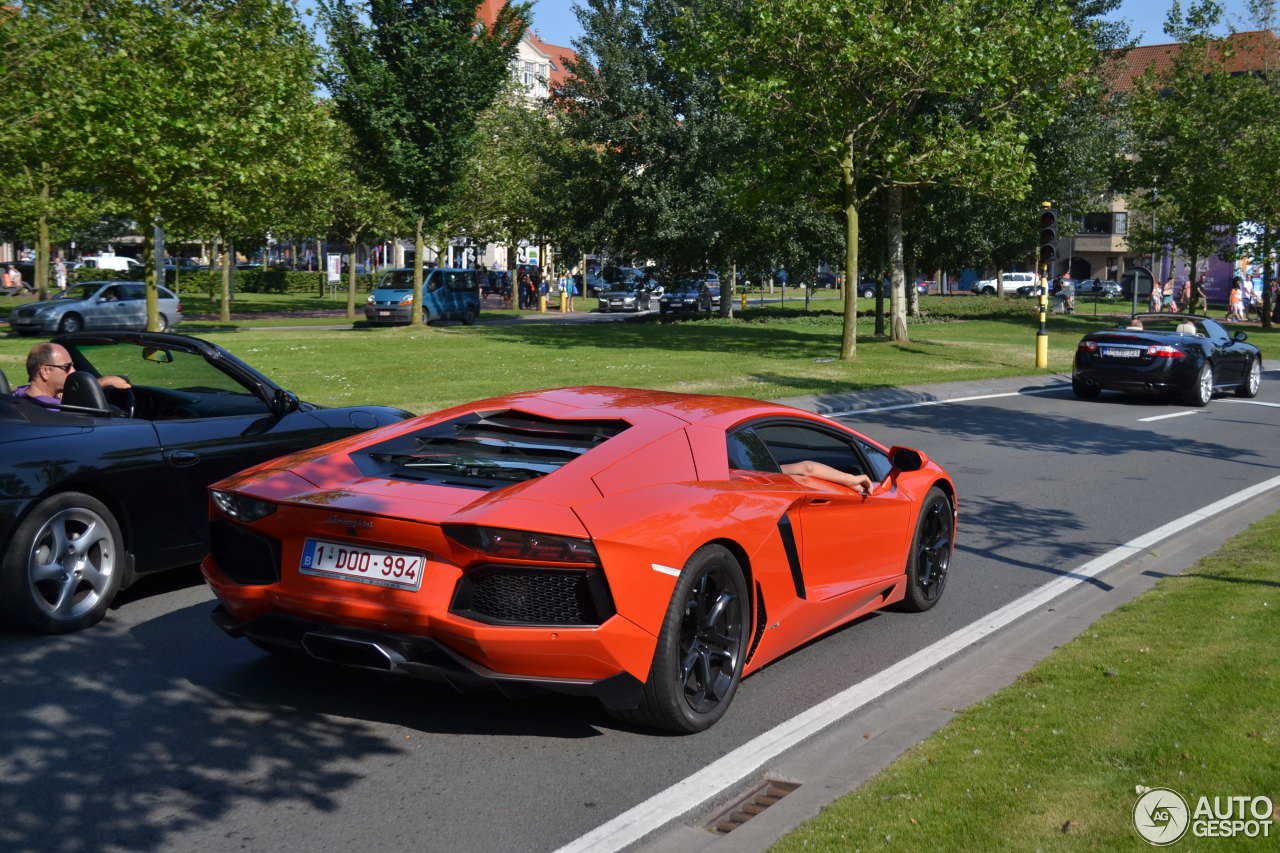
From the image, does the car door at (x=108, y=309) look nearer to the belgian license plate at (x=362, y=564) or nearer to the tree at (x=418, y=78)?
the tree at (x=418, y=78)

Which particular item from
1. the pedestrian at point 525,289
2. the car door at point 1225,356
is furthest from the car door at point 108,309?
the car door at point 1225,356

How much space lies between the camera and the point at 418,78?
29750mm

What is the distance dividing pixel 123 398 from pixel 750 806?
189 inches

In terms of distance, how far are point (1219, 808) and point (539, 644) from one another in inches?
88.1

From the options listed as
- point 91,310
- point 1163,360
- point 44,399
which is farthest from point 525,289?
point 44,399

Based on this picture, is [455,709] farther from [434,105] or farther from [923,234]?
[923,234]

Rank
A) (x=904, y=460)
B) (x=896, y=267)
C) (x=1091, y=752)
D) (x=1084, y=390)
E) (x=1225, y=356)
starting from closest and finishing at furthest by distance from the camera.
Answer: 1. (x=1091, y=752)
2. (x=904, y=460)
3. (x=1225, y=356)
4. (x=1084, y=390)
5. (x=896, y=267)

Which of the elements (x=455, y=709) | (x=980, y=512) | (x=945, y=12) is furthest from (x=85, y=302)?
(x=455, y=709)

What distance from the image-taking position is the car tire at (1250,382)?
21.3 metres

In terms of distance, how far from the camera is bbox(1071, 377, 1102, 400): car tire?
805 inches

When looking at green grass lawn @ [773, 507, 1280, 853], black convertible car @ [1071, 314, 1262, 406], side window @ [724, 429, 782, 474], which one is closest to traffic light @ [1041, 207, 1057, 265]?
black convertible car @ [1071, 314, 1262, 406]

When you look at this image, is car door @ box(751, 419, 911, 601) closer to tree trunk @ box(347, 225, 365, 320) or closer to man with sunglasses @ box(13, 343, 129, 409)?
man with sunglasses @ box(13, 343, 129, 409)

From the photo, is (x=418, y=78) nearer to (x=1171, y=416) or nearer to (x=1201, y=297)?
(x=1171, y=416)

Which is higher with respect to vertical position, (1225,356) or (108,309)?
(108,309)
